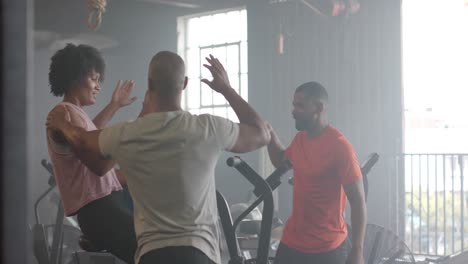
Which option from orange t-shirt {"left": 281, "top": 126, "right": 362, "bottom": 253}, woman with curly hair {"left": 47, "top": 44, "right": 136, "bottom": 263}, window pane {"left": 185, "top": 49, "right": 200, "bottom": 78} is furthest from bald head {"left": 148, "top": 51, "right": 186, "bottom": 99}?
window pane {"left": 185, "top": 49, "right": 200, "bottom": 78}

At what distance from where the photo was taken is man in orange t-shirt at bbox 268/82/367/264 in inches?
103

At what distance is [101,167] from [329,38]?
508cm

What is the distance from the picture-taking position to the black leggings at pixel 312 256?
106 inches

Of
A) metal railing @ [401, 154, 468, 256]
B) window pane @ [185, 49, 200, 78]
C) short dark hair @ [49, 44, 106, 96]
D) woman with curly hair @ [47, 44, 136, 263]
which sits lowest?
metal railing @ [401, 154, 468, 256]

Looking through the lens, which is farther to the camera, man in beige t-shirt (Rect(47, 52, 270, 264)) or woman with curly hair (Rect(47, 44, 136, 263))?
woman with curly hair (Rect(47, 44, 136, 263))

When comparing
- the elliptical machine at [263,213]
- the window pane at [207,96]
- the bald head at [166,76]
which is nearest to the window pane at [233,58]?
the window pane at [207,96]

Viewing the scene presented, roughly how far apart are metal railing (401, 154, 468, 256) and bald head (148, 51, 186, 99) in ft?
14.2

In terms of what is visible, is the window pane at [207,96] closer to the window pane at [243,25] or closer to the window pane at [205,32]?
the window pane at [205,32]

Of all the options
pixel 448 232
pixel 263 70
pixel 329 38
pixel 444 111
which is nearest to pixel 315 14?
pixel 329 38

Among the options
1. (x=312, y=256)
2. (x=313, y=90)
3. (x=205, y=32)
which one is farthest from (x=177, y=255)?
(x=205, y=32)

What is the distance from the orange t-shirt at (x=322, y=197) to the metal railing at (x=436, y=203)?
313cm

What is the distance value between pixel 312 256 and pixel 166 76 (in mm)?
1266

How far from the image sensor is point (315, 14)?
21.7 ft

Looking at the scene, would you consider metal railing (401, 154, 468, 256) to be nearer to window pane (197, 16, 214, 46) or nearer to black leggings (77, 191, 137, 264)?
window pane (197, 16, 214, 46)
